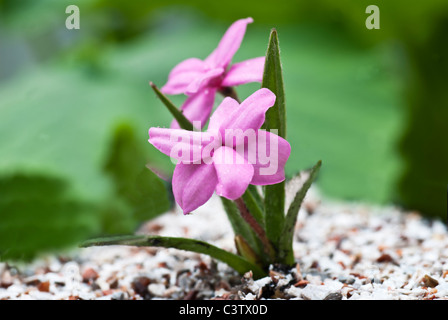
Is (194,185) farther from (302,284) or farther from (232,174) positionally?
(302,284)

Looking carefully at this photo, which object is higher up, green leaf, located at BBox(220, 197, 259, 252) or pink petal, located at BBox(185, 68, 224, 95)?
pink petal, located at BBox(185, 68, 224, 95)

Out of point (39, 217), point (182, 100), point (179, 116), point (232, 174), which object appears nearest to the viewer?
point (232, 174)

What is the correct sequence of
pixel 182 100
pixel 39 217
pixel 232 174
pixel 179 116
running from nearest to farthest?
pixel 232 174
pixel 179 116
pixel 39 217
pixel 182 100

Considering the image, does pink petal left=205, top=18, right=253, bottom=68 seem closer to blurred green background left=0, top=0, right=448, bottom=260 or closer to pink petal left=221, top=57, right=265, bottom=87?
pink petal left=221, top=57, right=265, bottom=87

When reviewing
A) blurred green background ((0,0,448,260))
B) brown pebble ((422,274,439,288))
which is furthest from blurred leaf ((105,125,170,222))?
brown pebble ((422,274,439,288))

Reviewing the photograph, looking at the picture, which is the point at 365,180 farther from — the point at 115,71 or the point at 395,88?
the point at 115,71

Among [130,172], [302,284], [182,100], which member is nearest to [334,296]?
[302,284]
